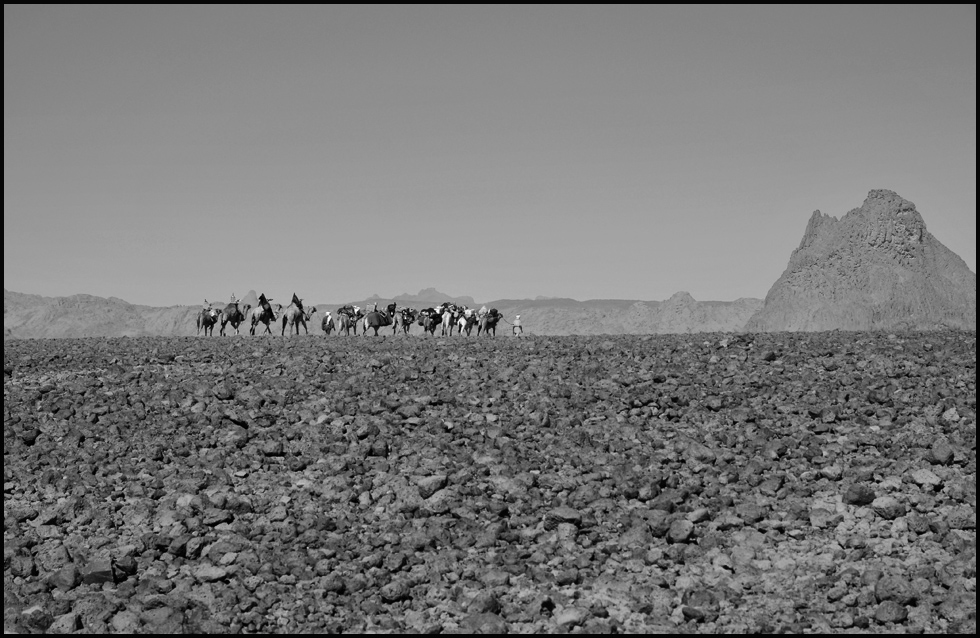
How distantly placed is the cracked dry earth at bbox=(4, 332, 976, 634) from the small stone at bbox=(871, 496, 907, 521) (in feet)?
0.08

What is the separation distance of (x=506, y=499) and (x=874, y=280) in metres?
57.4

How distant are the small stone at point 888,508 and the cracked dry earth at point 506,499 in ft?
0.08

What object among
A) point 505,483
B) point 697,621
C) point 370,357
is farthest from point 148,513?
point 370,357

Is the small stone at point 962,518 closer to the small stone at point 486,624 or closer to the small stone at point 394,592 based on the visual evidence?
the small stone at point 486,624

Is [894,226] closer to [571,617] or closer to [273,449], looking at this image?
[273,449]

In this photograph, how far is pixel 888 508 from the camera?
32.0 feet

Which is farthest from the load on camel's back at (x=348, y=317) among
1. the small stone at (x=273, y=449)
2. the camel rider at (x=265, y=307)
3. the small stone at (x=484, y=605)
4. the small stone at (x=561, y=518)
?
the small stone at (x=484, y=605)

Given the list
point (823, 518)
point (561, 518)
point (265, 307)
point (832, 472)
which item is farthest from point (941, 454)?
point (265, 307)

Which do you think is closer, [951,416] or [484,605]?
[484,605]

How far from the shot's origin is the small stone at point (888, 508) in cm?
974

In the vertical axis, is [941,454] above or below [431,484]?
above

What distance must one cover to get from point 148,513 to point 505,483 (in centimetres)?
454

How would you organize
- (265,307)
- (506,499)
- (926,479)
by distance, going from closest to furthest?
(926,479) → (506,499) → (265,307)

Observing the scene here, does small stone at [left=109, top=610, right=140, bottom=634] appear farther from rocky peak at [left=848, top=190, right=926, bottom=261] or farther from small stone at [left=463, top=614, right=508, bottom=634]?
rocky peak at [left=848, top=190, right=926, bottom=261]
